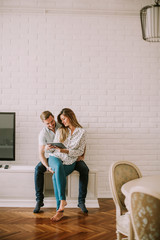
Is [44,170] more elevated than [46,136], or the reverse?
[46,136]

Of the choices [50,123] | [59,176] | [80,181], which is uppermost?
[50,123]

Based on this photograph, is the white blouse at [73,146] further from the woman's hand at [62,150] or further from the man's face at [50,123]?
the man's face at [50,123]

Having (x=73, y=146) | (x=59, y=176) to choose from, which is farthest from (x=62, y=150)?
(x=59, y=176)

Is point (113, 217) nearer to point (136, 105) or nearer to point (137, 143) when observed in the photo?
point (137, 143)

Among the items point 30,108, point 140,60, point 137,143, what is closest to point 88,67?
point 140,60

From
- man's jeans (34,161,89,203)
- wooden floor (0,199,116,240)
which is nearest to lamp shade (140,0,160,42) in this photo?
wooden floor (0,199,116,240)

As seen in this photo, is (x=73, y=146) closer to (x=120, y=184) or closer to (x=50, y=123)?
(x=50, y=123)

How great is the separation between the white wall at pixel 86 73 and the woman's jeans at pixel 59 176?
815 mm

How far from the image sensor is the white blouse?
3492mm

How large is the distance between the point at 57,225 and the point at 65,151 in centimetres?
89

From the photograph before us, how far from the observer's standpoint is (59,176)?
331cm

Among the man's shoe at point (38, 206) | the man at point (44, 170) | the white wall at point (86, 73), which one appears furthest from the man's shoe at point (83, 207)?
the white wall at point (86, 73)

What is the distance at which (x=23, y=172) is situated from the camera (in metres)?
3.71

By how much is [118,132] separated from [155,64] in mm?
1185
